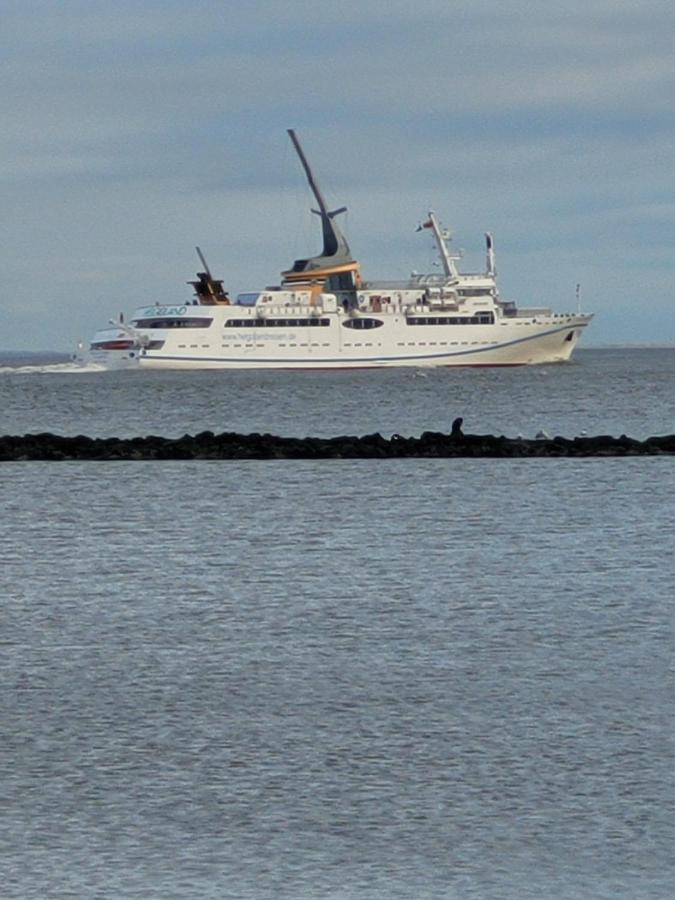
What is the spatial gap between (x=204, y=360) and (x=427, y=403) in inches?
1171

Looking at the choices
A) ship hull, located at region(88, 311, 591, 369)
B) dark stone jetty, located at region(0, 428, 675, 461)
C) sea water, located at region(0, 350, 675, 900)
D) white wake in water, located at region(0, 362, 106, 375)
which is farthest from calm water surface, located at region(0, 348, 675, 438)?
sea water, located at region(0, 350, 675, 900)

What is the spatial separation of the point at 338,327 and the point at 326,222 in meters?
9.86

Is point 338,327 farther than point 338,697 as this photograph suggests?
→ Yes

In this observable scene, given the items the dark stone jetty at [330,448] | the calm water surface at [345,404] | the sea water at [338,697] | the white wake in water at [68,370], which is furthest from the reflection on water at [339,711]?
the white wake in water at [68,370]

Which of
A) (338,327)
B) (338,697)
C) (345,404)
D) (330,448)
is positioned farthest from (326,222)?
(338,697)

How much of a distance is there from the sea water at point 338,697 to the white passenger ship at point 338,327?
59806mm

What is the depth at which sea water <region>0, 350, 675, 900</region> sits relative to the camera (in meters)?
4.85

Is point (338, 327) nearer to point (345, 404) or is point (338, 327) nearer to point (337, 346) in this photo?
point (337, 346)

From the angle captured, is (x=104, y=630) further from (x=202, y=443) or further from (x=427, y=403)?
(x=427, y=403)

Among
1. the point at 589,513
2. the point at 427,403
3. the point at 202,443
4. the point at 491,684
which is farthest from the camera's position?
the point at 427,403

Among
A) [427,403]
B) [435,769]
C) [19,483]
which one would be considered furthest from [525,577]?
[427,403]

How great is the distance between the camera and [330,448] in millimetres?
21656

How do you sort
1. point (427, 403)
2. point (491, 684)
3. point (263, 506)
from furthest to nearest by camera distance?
point (427, 403), point (263, 506), point (491, 684)

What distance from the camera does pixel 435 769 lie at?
18.9ft
